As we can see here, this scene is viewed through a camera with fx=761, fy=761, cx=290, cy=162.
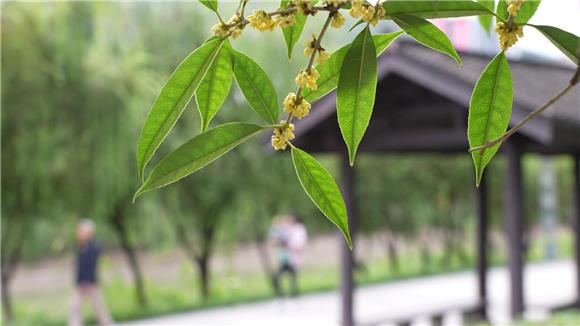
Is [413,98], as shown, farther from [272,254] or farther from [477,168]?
[272,254]

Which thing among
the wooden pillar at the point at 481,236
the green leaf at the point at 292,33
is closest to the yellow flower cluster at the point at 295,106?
the green leaf at the point at 292,33

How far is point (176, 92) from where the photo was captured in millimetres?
574

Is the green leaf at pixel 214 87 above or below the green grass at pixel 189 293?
above

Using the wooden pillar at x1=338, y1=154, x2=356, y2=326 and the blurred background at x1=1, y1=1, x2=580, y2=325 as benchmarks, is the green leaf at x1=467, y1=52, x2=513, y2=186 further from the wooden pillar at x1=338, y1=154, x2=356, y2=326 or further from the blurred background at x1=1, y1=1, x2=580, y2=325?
the wooden pillar at x1=338, y1=154, x2=356, y2=326

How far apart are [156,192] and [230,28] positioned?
29.6 feet

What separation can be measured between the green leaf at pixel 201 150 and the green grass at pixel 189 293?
9202 millimetres

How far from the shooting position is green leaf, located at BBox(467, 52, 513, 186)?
2.07ft

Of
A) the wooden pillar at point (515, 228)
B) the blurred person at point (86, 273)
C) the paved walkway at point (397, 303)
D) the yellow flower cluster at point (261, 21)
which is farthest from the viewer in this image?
the paved walkway at point (397, 303)

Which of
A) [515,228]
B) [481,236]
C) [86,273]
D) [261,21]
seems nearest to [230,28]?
[261,21]

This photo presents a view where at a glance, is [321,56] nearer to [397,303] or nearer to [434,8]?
[434,8]

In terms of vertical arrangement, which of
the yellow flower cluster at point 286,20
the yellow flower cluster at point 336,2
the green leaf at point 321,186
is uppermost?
the yellow flower cluster at point 336,2

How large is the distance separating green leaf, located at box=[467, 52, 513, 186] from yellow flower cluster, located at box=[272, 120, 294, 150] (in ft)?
0.54

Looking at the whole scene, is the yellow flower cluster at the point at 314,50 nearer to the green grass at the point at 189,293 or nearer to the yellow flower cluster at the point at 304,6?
the yellow flower cluster at the point at 304,6

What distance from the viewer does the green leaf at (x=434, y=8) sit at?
1.92ft
